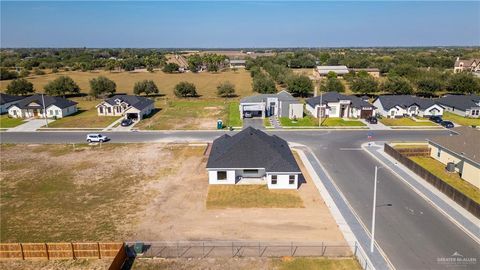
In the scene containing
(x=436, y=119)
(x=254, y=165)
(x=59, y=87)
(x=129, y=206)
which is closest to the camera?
(x=129, y=206)

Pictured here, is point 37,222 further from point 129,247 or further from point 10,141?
point 10,141

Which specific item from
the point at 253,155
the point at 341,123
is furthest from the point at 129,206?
the point at 341,123

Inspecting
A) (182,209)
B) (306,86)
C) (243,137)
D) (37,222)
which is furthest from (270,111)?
(37,222)

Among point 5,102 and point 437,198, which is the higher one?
point 5,102

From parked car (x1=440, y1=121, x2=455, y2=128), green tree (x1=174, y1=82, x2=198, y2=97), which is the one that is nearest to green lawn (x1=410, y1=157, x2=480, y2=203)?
parked car (x1=440, y1=121, x2=455, y2=128)

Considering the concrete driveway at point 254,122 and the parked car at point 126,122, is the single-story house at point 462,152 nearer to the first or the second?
the concrete driveway at point 254,122

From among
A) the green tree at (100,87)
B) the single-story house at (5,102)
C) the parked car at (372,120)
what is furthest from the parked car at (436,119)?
the single-story house at (5,102)

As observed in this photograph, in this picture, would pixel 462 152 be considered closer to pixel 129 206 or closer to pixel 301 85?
→ pixel 129 206
